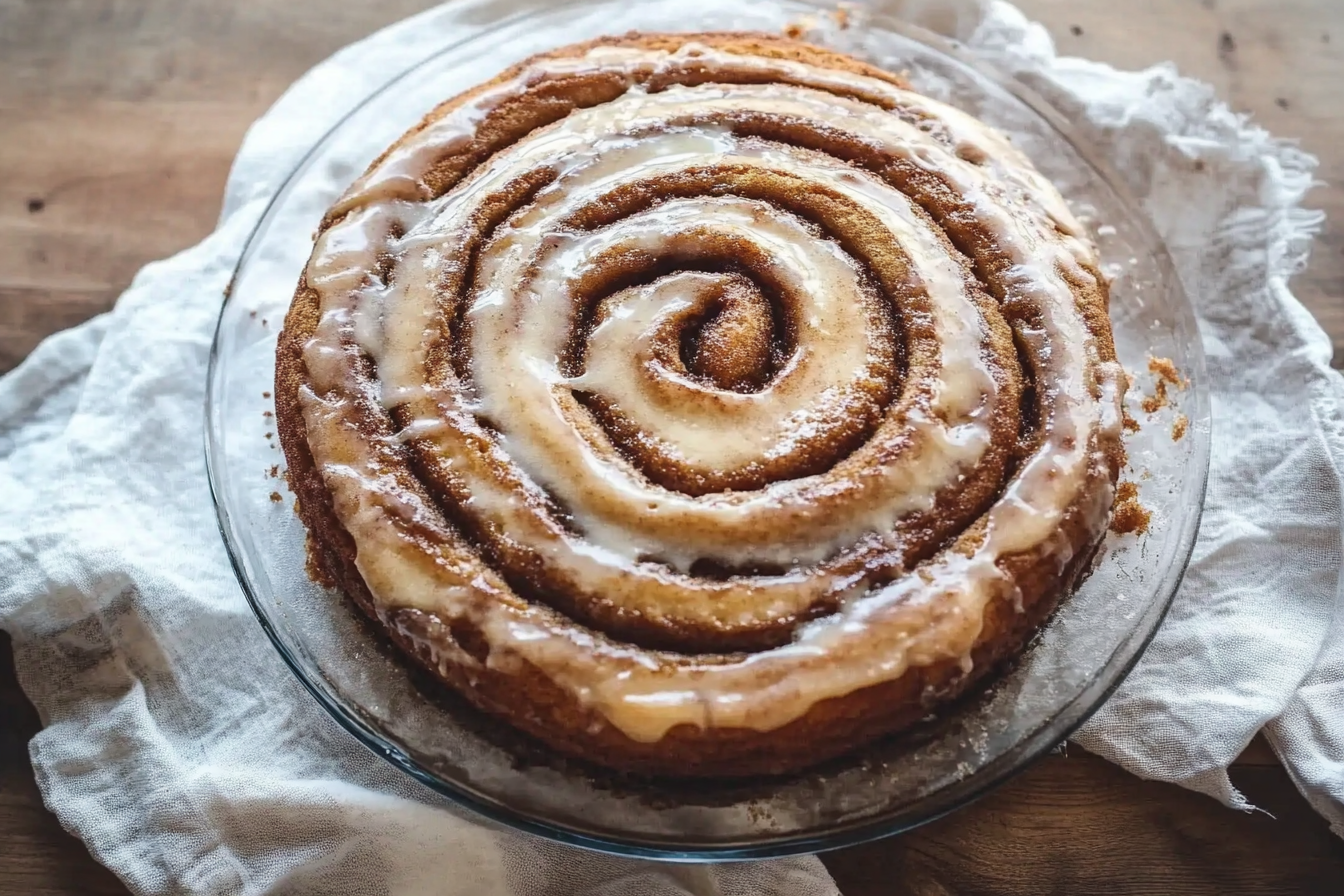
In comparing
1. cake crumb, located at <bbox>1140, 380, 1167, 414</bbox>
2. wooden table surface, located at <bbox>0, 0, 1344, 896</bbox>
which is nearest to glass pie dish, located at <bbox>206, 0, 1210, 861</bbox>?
cake crumb, located at <bbox>1140, 380, 1167, 414</bbox>

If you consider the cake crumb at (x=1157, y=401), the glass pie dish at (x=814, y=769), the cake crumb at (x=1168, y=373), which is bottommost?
the glass pie dish at (x=814, y=769)

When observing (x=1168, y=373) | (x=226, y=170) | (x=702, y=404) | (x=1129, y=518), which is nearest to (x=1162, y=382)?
(x=1168, y=373)

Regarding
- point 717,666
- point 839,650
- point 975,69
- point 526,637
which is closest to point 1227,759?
point 839,650

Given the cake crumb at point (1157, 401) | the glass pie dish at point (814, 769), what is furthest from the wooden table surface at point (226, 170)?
the cake crumb at point (1157, 401)

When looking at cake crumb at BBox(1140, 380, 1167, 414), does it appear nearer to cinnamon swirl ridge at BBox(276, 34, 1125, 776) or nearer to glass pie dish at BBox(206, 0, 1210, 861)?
glass pie dish at BBox(206, 0, 1210, 861)

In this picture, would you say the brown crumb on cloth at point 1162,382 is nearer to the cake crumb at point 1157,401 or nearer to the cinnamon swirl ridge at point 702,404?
the cake crumb at point 1157,401

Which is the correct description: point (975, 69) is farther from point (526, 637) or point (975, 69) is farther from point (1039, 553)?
point (526, 637)
